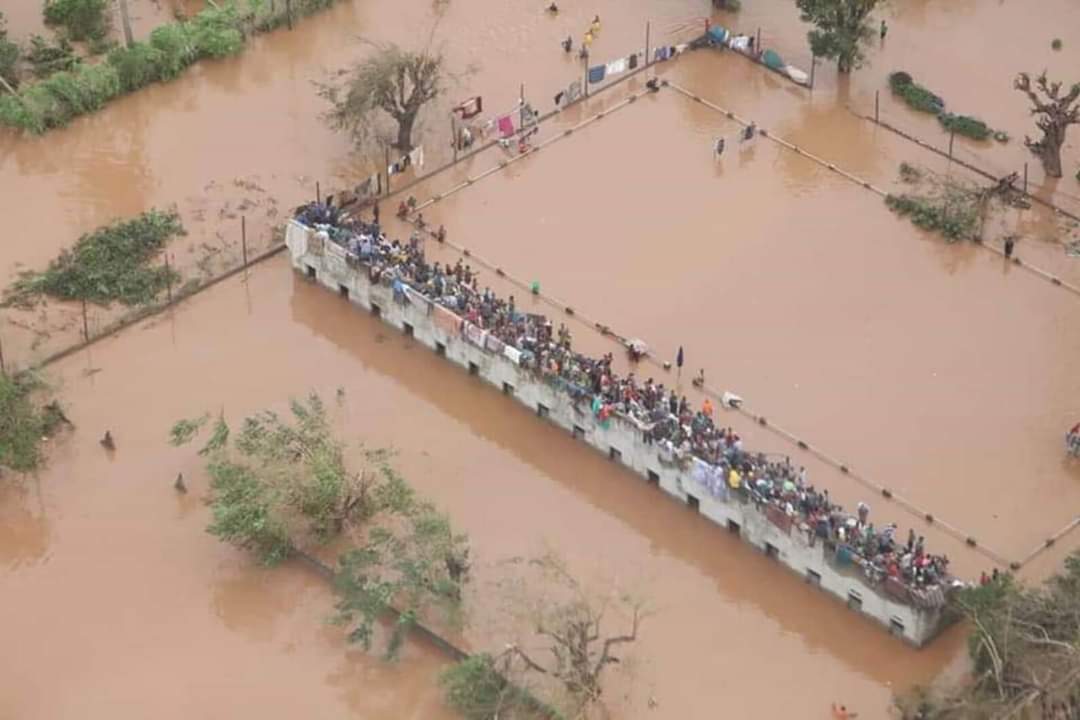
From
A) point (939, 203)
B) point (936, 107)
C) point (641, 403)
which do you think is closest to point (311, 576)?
point (641, 403)

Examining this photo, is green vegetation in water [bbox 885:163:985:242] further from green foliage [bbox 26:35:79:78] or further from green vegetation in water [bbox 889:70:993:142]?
green foliage [bbox 26:35:79:78]

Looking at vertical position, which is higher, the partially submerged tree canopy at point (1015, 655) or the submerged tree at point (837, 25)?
the submerged tree at point (837, 25)

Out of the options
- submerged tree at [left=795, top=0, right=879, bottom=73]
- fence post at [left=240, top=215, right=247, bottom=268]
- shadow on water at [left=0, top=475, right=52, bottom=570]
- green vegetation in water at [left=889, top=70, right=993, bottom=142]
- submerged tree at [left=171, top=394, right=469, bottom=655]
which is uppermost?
submerged tree at [left=795, top=0, right=879, bottom=73]

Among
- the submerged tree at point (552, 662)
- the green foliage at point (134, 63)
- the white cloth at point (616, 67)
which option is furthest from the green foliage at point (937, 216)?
the green foliage at point (134, 63)

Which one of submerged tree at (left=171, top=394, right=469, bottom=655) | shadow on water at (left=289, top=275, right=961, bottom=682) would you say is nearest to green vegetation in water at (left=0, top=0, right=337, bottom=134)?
shadow on water at (left=289, top=275, right=961, bottom=682)

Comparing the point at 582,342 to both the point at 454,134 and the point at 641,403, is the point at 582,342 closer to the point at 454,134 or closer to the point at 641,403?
the point at 641,403

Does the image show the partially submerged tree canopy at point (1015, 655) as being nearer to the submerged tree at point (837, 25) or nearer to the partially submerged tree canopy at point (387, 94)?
the partially submerged tree canopy at point (387, 94)
